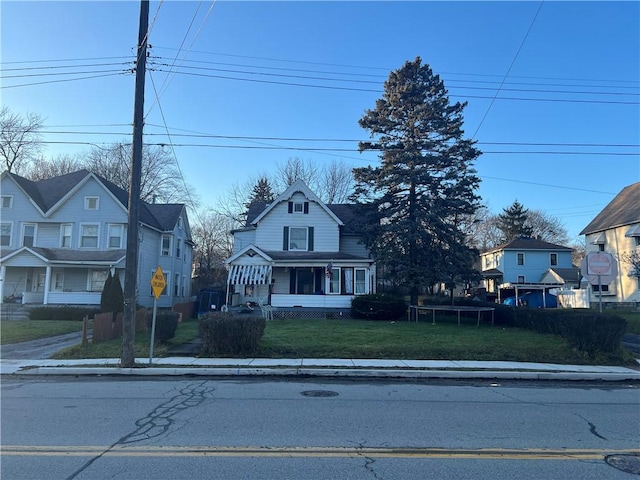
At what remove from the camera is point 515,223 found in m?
67.3

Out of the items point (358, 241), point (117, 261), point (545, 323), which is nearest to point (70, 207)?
point (117, 261)

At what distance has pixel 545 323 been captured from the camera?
17.4m

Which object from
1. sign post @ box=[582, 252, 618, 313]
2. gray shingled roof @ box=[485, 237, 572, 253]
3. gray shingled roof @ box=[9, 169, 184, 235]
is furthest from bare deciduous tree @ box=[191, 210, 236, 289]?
sign post @ box=[582, 252, 618, 313]

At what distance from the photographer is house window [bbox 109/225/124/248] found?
1260 inches

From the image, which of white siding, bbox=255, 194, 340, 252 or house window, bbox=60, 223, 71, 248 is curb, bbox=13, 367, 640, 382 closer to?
white siding, bbox=255, 194, 340, 252

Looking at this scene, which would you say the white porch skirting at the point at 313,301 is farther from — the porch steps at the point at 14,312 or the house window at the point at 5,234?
the house window at the point at 5,234

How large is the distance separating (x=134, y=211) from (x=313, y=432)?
8.53 meters

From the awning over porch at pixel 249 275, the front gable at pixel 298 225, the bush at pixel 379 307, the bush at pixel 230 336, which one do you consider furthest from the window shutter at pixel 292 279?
the bush at pixel 230 336

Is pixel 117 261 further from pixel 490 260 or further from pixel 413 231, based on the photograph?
pixel 490 260

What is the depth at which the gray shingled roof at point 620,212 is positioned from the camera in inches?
1560

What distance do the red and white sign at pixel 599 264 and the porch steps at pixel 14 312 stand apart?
28046 mm

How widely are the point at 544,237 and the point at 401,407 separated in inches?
2989

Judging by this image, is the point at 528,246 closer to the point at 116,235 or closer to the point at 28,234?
the point at 116,235

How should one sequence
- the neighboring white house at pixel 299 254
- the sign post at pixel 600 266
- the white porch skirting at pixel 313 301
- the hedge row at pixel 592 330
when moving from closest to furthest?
the hedge row at pixel 592 330, the sign post at pixel 600 266, the white porch skirting at pixel 313 301, the neighboring white house at pixel 299 254
